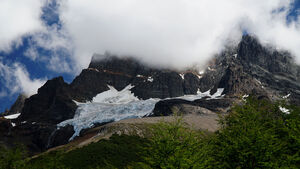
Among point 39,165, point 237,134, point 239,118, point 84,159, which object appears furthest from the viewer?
point 84,159

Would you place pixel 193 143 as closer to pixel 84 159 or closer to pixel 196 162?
pixel 196 162

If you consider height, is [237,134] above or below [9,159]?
above

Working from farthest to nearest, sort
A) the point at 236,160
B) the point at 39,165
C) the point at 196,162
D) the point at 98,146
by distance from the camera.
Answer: the point at 98,146 → the point at 39,165 → the point at 236,160 → the point at 196,162

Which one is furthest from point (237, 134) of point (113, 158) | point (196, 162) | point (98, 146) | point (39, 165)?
point (98, 146)

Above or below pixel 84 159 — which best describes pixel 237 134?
above

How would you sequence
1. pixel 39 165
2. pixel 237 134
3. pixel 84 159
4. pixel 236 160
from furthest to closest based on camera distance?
pixel 84 159 < pixel 39 165 < pixel 237 134 < pixel 236 160

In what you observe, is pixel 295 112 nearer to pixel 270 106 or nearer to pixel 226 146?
pixel 270 106

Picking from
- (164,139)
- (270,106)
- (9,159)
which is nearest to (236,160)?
(164,139)

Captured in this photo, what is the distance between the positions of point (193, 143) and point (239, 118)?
978 centimetres

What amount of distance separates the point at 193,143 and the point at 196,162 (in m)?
3.80

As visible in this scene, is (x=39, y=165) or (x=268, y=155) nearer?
(x=268, y=155)

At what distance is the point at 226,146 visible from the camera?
3384 centimetres

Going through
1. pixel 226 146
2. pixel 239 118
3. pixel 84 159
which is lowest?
pixel 84 159

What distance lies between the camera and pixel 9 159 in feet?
164
